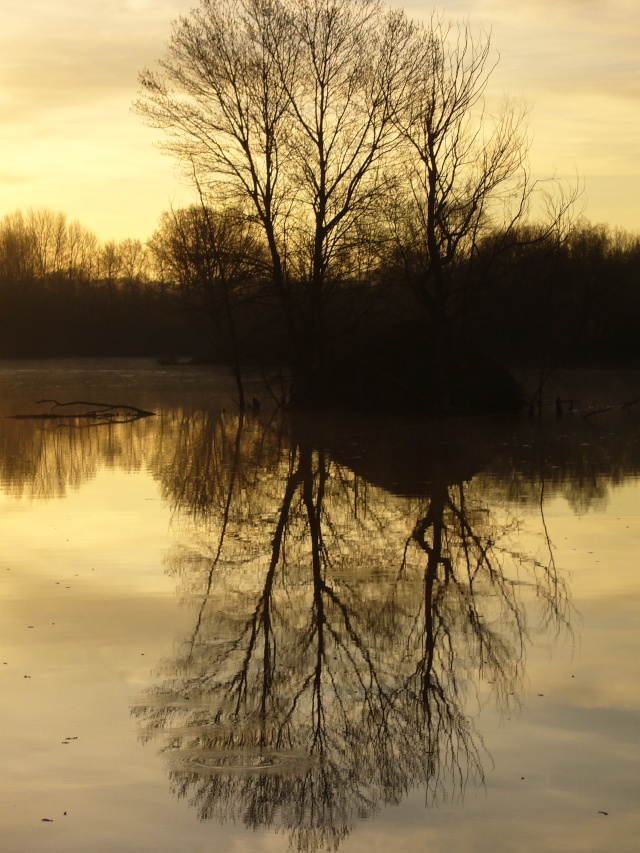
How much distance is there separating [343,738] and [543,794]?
110cm

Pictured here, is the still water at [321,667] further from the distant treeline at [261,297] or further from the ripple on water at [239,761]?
the distant treeline at [261,297]

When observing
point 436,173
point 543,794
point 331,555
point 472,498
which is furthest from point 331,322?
point 543,794

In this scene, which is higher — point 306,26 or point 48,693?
point 306,26

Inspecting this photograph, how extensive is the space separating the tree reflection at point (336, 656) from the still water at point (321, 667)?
0.02m

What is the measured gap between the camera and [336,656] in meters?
6.92

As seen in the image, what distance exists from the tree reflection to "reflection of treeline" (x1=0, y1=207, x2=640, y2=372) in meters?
15.6

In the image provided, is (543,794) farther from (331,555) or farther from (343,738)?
(331,555)

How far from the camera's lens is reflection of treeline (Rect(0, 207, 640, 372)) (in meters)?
28.8

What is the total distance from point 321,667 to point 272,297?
980 inches

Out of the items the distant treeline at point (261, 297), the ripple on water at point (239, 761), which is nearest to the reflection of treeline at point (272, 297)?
the distant treeline at point (261, 297)

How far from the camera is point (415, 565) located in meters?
9.74

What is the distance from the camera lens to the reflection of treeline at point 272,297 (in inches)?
1135

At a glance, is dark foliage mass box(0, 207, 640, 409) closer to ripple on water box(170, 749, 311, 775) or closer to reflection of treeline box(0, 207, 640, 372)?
reflection of treeline box(0, 207, 640, 372)

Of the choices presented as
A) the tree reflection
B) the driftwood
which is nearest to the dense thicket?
the driftwood
